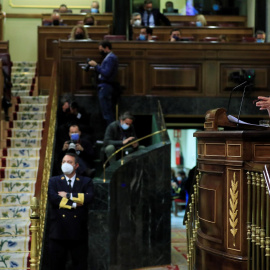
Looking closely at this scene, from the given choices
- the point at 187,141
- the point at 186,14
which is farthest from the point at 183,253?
the point at 187,141

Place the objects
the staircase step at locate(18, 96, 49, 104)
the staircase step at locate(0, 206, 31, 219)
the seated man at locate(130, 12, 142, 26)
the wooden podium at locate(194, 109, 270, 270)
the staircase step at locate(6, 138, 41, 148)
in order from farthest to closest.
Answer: the seated man at locate(130, 12, 142, 26), the staircase step at locate(18, 96, 49, 104), the staircase step at locate(6, 138, 41, 148), the staircase step at locate(0, 206, 31, 219), the wooden podium at locate(194, 109, 270, 270)

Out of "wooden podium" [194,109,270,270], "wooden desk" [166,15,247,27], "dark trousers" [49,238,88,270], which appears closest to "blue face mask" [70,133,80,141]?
"dark trousers" [49,238,88,270]

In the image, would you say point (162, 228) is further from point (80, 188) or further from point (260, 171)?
point (260, 171)

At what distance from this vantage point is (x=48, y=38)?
40.3 ft

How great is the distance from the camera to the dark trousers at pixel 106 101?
9.68 metres

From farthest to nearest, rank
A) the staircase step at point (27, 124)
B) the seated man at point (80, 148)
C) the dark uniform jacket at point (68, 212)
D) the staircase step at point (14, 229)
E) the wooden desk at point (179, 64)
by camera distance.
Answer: the wooden desk at point (179, 64), the staircase step at point (27, 124), the seated man at point (80, 148), the staircase step at point (14, 229), the dark uniform jacket at point (68, 212)

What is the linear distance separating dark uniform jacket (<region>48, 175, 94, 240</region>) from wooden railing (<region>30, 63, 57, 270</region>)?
0.17 metres

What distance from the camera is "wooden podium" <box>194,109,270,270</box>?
4070 mm

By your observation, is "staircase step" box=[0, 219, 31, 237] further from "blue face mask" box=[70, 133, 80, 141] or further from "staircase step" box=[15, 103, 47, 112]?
"staircase step" box=[15, 103, 47, 112]

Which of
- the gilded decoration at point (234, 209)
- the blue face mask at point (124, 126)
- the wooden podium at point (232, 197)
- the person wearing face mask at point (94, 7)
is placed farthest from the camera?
the person wearing face mask at point (94, 7)

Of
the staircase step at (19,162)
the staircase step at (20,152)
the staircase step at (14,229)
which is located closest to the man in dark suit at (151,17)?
the staircase step at (20,152)

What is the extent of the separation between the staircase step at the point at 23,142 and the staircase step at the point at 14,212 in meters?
1.70

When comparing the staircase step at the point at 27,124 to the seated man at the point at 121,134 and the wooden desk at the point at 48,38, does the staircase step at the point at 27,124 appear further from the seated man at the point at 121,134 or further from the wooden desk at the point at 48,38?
the wooden desk at the point at 48,38

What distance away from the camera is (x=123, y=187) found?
790 centimetres
